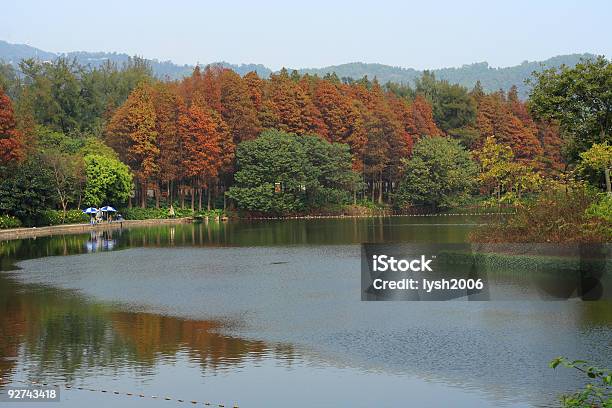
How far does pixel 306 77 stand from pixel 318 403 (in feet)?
284

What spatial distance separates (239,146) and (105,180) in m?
17.0

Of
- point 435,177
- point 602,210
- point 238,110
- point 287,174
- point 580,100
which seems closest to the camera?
point 602,210

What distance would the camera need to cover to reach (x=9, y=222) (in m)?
60.8

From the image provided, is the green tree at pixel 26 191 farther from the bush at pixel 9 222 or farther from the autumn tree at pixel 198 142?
the autumn tree at pixel 198 142

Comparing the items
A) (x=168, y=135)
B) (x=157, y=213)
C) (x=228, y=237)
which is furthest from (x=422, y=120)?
(x=228, y=237)

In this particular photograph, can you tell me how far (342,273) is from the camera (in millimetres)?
34250

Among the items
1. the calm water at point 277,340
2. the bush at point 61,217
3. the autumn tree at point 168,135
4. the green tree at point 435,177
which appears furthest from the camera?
the green tree at point 435,177

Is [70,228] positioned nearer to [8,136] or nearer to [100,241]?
[8,136]

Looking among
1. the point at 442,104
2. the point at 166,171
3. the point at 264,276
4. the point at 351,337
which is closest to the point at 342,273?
the point at 264,276

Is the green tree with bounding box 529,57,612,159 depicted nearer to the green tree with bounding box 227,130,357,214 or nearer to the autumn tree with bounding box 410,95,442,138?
the green tree with bounding box 227,130,357,214

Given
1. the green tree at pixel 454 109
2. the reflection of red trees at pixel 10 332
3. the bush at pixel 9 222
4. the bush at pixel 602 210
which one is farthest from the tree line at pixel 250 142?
the reflection of red trees at pixel 10 332

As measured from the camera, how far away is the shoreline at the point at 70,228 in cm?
5856

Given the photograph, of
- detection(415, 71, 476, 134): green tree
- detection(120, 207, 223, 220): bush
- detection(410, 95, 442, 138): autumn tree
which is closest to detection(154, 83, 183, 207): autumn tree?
Answer: detection(120, 207, 223, 220): bush

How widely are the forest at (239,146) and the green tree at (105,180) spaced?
12 cm
